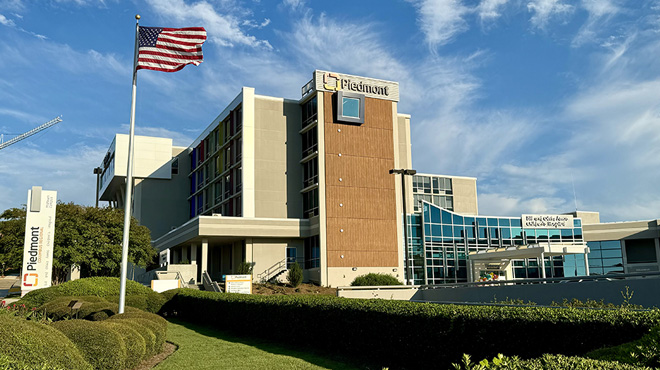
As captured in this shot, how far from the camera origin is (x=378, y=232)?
155 feet

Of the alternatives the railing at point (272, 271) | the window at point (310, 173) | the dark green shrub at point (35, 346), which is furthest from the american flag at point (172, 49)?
the railing at point (272, 271)

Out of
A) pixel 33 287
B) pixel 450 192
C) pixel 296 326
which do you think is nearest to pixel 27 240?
pixel 33 287

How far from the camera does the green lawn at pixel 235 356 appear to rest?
1309cm

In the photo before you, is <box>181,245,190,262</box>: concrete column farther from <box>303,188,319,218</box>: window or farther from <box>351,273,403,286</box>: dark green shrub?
<box>351,273,403,286</box>: dark green shrub

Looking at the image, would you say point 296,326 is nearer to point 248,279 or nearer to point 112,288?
point 112,288

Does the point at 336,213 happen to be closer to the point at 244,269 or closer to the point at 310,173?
the point at 310,173

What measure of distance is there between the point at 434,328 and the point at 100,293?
18.4 metres

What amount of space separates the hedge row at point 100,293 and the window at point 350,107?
24.7 metres

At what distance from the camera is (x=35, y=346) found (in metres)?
7.48

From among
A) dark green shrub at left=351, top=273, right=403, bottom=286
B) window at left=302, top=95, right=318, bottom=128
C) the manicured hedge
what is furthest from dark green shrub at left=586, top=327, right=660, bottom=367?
window at left=302, top=95, right=318, bottom=128

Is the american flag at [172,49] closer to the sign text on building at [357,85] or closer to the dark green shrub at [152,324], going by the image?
the dark green shrub at [152,324]

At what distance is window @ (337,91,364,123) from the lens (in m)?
47.4

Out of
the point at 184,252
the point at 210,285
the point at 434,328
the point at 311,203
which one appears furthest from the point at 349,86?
the point at 434,328

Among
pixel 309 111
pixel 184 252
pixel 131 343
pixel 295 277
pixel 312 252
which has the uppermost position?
pixel 309 111
